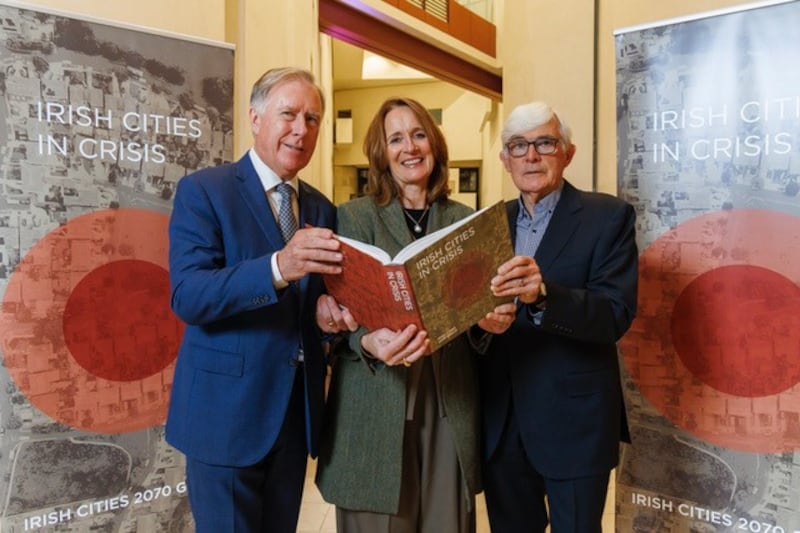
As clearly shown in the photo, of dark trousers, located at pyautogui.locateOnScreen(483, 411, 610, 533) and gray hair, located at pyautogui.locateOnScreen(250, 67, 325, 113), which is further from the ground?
gray hair, located at pyautogui.locateOnScreen(250, 67, 325, 113)

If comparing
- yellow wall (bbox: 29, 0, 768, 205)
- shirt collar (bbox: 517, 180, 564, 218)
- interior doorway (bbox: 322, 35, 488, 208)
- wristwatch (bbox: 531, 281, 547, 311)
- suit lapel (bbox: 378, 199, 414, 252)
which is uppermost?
interior doorway (bbox: 322, 35, 488, 208)

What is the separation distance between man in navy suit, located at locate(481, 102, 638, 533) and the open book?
1.05ft

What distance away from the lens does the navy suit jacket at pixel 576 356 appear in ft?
5.42

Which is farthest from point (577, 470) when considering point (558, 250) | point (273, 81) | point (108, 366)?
point (108, 366)

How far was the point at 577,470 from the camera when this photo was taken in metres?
1.67

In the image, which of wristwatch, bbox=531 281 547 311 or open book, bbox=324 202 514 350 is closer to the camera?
open book, bbox=324 202 514 350

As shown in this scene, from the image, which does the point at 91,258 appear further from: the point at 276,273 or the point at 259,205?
the point at 276,273

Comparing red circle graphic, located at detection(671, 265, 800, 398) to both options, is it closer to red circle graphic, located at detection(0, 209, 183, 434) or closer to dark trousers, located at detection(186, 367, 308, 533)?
dark trousers, located at detection(186, 367, 308, 533)

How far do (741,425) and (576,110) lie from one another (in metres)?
2.05

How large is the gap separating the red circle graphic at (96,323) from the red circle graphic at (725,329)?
1.95 meters

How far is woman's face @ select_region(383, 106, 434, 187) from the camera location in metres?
1.70

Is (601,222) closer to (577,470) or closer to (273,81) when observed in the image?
(577,470)

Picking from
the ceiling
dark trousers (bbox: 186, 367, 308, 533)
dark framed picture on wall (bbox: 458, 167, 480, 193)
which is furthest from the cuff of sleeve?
dark framed picture on wall (bbox: 458, 167, 480, 193)

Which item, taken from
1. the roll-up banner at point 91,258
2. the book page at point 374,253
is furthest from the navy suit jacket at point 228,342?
the roll-up banner at point 91,258
